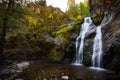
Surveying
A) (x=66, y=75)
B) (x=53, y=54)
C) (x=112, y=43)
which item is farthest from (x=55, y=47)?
(x=66, y=75)

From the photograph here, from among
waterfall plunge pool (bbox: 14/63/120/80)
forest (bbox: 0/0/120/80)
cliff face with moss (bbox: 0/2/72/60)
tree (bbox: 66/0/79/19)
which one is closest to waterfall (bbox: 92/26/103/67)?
forest (bbox: 0/0/120/80)

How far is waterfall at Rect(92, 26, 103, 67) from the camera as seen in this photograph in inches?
642

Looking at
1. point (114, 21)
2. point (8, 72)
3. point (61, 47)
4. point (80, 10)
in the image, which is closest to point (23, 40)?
point (61, 47)

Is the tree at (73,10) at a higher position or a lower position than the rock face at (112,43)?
higher

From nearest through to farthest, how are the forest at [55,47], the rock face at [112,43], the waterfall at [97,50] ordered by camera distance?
the forest at [55,47], the rock face at [112,43], the waterfall at [97,50]

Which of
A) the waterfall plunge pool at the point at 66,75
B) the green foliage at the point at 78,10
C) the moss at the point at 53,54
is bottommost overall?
the waterfall plunge pool at the point at 66,75

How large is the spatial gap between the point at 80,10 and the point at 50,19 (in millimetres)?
31160

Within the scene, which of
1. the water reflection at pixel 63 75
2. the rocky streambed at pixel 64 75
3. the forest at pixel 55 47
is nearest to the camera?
the rocky streambed at pixel 64 75

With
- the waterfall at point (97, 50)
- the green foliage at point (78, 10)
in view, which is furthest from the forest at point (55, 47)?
the green foliage at point (78, 10)

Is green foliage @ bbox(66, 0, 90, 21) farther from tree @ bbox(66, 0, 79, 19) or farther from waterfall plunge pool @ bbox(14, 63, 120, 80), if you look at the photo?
waterfall plunge pool @ bbox(14, 63, 120, 80)

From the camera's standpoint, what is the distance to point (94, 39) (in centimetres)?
1898

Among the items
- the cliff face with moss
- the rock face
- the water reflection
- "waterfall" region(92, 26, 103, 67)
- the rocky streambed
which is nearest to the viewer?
the rocky streambed

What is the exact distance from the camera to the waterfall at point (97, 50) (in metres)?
16.3

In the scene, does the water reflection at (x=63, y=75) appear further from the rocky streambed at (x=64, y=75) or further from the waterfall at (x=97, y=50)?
the waterfall at (x=97, y=50)
